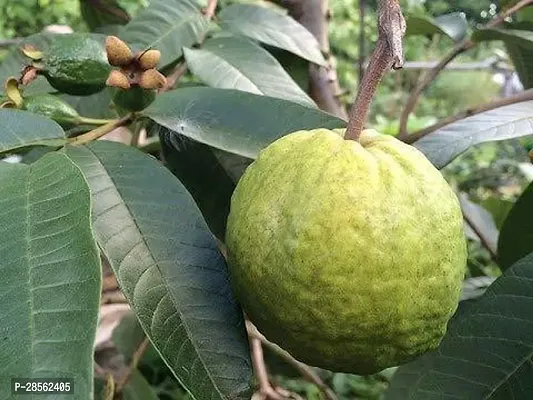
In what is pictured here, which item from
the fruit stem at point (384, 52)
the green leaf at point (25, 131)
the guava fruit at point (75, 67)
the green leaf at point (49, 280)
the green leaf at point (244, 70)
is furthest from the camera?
the green leaf at point (244, 70)

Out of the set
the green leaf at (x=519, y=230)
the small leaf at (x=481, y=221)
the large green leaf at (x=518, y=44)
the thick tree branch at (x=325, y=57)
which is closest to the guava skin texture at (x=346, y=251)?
the green leaf at (x=519, y=230)

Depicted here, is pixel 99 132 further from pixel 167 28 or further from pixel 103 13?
pixel 103 13

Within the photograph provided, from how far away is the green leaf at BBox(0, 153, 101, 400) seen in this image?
0.41m

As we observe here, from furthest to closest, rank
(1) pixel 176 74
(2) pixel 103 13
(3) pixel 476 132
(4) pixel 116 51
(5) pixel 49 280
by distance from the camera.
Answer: (2) pixel 103 13 → (1) pixel 176 74 → (3) pixel 476 132 → (4) pixel 116 51 → (5) pixel 49 280

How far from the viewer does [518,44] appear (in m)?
1.02

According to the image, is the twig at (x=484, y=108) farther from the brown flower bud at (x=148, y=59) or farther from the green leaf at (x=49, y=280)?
the green leaf at (x=49, y=280)

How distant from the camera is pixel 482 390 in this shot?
0.64m

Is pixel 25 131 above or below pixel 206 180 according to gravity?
above

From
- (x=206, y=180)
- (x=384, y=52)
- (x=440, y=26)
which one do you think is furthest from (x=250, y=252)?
(x=440, y=26)

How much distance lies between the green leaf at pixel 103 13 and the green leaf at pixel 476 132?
72 cm

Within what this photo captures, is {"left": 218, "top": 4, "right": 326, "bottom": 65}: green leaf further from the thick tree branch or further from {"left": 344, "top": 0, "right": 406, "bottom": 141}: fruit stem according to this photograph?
{"left": 344, "top": 0, "right": 406, "bottom": 141}: fruit stem

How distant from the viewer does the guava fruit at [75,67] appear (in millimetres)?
768

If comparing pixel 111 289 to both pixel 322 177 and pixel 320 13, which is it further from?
pixel 322 177

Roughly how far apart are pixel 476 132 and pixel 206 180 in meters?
0.30
